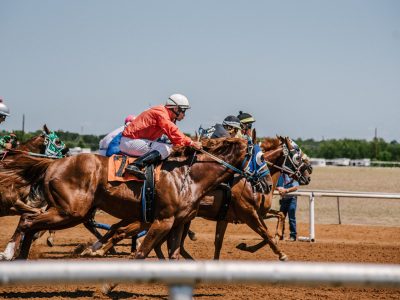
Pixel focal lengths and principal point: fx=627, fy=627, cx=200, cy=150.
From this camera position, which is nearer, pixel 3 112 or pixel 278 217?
pixel 3 112

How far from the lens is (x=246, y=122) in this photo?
10953 mm

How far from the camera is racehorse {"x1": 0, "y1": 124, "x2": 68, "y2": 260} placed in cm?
846

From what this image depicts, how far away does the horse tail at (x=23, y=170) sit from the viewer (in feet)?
27.3

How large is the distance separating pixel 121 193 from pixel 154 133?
0.97 metres

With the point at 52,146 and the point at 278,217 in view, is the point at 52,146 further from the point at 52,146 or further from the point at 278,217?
the point at 278,217

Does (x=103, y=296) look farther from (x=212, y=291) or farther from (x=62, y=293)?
(x=212, y=291)

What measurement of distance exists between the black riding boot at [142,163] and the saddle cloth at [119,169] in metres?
0.08

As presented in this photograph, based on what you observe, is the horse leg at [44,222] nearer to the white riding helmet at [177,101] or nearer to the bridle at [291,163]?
the white riding helmet at [177,101]

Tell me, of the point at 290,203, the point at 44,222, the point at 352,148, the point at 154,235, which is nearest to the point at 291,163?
the point at 290,203

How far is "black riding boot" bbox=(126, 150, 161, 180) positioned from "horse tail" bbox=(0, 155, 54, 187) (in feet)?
4.88

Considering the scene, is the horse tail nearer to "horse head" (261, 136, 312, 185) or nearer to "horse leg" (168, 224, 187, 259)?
"horse leg" (168, 224, 187, 259)

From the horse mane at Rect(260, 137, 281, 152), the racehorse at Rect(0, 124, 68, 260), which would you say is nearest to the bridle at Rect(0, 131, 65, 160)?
the racehorse at Rect(0, 124, 68, 260)

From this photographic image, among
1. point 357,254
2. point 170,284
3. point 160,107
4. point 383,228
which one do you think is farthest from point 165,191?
point 383,228

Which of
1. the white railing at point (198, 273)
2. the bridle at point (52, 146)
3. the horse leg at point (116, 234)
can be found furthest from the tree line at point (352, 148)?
the white railing at point (198, 273)
